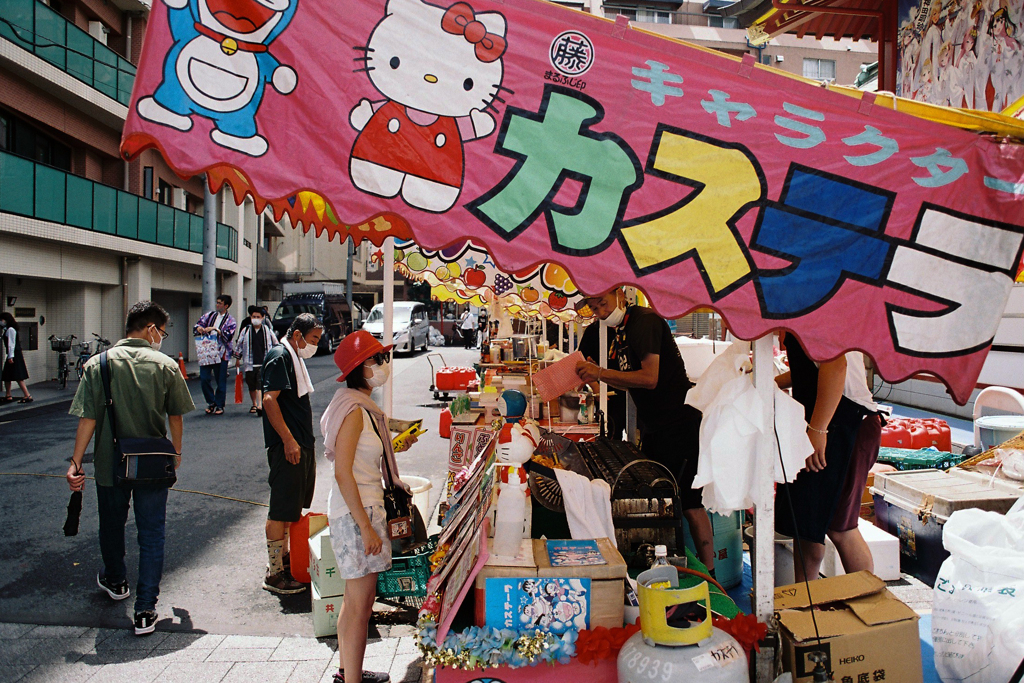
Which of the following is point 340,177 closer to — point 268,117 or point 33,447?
point 268,117

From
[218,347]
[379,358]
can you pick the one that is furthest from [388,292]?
[218,347]

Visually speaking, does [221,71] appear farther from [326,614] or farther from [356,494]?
[326,614]

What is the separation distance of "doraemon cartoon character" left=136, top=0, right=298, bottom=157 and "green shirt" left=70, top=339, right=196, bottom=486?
2411 millimetres

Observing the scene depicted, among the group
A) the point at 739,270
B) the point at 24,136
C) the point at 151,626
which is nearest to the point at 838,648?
the point at 739,270

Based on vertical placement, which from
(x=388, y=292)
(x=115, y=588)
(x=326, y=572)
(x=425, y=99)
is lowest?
(x=115, y=588)

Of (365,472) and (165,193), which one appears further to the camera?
(165,193)

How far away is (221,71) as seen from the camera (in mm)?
2289

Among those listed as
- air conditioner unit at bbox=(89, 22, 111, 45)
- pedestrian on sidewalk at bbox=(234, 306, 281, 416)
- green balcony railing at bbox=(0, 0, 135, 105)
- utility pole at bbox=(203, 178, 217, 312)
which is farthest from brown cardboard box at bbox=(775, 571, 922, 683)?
air conditioner unit at bbox=(89, 22, 111, 45)

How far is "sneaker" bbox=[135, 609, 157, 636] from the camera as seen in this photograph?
4.09m

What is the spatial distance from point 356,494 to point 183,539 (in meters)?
3.72

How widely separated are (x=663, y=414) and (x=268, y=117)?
2.93 metres

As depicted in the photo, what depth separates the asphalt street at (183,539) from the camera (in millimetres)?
4430

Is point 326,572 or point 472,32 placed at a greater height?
point 472,32

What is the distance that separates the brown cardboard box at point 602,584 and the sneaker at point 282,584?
294 cm
